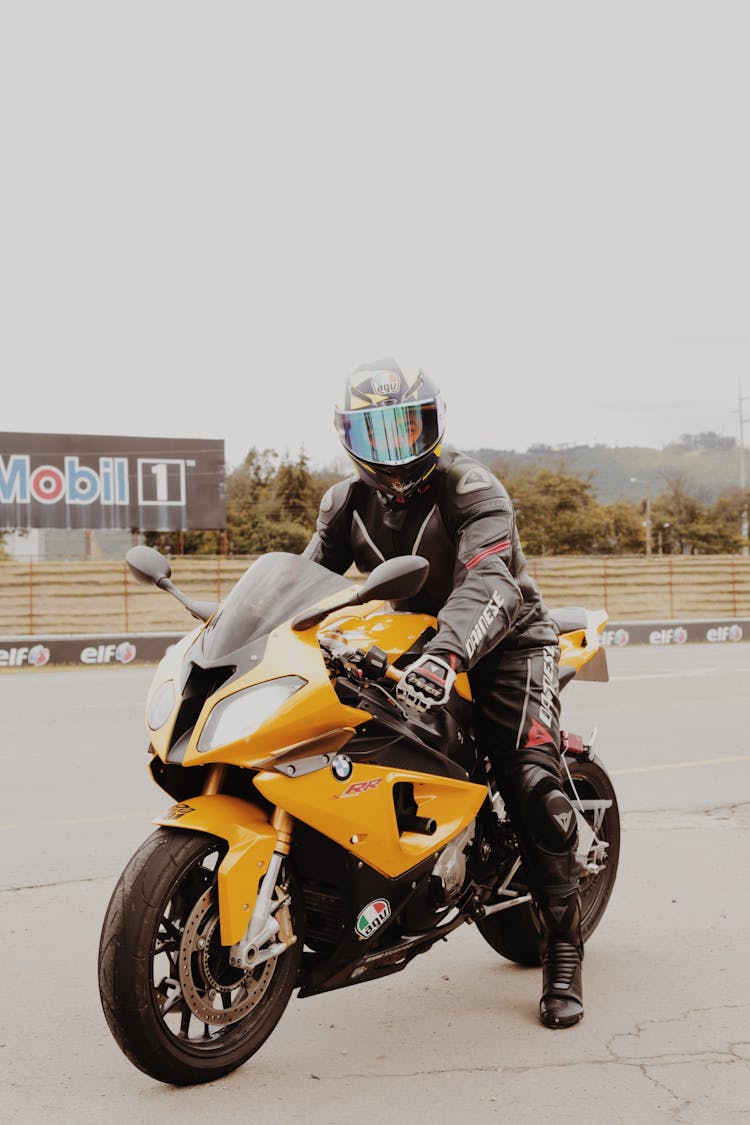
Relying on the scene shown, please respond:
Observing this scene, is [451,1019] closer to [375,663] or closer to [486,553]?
[375,663]

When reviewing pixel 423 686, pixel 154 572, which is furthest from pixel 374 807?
pixel 154 572

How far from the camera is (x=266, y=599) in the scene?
3.89 meters

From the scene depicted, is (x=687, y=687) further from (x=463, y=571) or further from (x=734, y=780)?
(x=463, y=571)

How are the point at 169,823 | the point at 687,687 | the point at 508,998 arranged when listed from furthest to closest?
the point at 687,687 → the point at 508,998 → the point at 169,823

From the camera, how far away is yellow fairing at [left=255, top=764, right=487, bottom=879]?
365cm

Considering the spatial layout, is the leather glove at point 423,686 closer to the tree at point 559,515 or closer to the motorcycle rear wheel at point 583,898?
the motorcycle rear wheel at point 583,898

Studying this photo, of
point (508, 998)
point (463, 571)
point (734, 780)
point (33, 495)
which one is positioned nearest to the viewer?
point (463, 571)

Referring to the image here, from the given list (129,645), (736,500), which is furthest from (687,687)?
(736,500)

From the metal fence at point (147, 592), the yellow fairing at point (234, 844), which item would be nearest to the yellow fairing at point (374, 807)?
the yellow fairing at point (234, 844)

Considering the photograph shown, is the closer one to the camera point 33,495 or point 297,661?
point 297,661

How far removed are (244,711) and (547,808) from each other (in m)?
1.31

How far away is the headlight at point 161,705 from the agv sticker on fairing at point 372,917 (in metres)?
0.80

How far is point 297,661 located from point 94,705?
38.7 feet

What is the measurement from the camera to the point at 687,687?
54.8 feet
